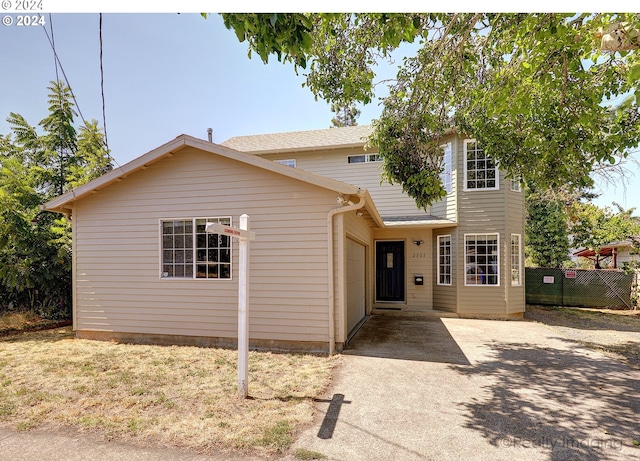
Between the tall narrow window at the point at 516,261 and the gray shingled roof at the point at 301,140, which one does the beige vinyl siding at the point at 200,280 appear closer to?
the gray shingled roof at the point at 301,140

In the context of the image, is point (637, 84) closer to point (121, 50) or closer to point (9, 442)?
point (121, 50)

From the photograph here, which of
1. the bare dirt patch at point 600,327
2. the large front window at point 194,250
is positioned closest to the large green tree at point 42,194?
the large front window at point 194,250

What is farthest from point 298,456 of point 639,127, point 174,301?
point 639,127

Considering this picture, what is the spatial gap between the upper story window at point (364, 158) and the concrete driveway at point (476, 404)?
6284mm

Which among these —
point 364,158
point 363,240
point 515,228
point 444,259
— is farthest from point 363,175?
point 515,228

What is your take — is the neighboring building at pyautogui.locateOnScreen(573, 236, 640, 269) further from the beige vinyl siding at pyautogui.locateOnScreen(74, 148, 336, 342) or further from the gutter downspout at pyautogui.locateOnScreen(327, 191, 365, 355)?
the beige vinyl siding at pyautogui.locateOnScreen(74, 148, 336, 342)

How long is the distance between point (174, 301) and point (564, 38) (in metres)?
7.60

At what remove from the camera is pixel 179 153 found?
6.52 m

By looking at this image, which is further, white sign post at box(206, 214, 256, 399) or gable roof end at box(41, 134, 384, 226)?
gable roof end at box(41, 134, 384, 226)

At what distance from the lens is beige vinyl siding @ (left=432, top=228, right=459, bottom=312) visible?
947 centimetres

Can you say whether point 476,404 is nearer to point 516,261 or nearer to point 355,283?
point 355,283

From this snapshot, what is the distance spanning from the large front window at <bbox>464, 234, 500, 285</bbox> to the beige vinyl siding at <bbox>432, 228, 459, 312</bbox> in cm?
30

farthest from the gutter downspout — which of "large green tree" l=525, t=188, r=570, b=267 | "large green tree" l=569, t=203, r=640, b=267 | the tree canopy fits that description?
"large green tree" l=525, t=188, r=570, b=267

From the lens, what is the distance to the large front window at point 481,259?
926 centimetres
